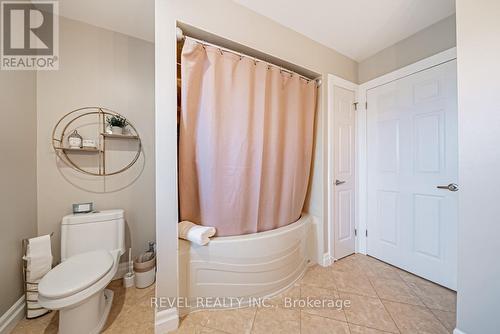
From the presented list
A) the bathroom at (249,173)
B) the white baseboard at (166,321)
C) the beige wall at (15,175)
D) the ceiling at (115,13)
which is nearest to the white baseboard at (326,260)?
the bathroom at (249,173)

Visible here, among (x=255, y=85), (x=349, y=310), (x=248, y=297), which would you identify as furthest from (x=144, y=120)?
(x=349, y=310)

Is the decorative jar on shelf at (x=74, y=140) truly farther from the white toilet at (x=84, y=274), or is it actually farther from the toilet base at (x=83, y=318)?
the toilet base at (x=83, y=318)

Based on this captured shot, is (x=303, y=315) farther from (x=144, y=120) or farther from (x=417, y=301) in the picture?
(x=144, y=120)

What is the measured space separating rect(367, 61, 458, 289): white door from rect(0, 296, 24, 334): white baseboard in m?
3.11

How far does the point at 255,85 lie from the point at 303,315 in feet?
5.90

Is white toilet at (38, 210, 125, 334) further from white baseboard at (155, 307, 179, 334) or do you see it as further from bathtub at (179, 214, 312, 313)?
bathtub at (179, 214, 312, 313)

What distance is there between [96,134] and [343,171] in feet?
8.28

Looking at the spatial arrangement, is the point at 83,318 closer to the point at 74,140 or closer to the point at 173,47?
the point at 74,140

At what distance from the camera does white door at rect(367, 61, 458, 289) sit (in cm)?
155

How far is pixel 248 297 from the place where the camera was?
139 centimetres

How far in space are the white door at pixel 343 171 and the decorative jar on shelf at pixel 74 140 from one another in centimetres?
241

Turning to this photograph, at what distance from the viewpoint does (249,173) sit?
1.47 metres

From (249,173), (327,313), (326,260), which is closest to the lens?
(327,313)

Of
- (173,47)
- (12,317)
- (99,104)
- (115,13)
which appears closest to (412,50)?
(173,47)
